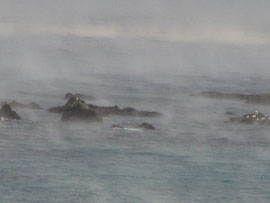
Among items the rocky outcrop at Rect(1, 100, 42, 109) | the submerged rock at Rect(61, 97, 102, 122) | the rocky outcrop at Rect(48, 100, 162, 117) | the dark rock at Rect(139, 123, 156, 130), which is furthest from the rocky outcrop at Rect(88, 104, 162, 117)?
the dark rock at Rect(139, 123, 156, 130)

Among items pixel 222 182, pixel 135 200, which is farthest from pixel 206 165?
pixel 135 200

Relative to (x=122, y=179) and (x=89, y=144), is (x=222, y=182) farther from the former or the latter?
(x=89, y=144)

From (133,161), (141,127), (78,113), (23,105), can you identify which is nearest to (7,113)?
(78,113)

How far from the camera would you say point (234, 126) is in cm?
17875

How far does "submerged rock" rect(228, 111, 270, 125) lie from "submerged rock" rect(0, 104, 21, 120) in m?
28.1

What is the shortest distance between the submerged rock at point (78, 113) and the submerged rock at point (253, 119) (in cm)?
1935

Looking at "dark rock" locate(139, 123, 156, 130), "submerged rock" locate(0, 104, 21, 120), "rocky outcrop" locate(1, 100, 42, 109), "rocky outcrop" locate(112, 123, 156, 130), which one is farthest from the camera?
"rocky outcrop" locate(1, 100, 42, 109)

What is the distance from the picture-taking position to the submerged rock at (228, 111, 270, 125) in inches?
7121

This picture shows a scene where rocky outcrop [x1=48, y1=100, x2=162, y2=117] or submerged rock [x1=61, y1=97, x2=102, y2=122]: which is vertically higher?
submerged rock [x1=61, y1=97, x2=102, y2=122]

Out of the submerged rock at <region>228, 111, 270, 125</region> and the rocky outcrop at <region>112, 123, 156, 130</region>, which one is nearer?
the rocky outcrop at <region>112, 123, 156, 130</region>

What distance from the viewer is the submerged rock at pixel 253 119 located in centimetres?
18088

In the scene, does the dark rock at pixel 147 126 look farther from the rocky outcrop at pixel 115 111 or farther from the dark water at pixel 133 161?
the rocky outcrop at pixel 115 111

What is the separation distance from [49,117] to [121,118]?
9280mm

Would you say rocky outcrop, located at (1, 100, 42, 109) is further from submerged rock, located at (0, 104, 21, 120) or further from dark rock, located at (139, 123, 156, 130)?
dark rock, located at (139, 123, 156, 130)
